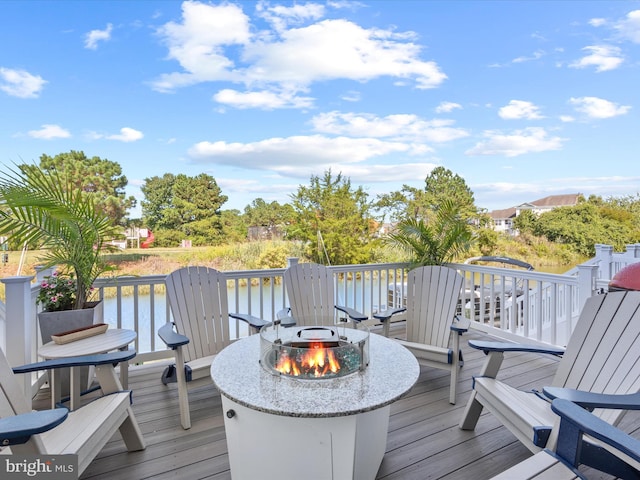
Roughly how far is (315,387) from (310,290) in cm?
207

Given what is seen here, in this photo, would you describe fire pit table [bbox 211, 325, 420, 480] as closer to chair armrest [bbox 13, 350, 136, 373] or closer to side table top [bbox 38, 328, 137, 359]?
chair armrest [bbox 13, 350, 136, 373]

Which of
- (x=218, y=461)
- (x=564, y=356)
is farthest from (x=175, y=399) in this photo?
(x=564, y=356)

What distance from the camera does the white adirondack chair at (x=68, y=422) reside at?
4.22ft

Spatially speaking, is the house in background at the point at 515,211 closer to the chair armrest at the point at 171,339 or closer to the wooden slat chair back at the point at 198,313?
the wooden slat chair back at the point at 198,313

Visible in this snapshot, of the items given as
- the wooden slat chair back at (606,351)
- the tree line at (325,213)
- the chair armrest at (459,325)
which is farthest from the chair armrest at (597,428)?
the tree line at (325,213)

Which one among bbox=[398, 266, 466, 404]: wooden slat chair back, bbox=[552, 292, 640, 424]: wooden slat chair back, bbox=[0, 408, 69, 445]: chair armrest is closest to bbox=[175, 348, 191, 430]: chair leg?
bbox=[0, 408, 69, 445]: chair armrest

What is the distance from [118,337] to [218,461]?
1.27 m

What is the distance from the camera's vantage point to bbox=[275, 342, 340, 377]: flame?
74.4 inches

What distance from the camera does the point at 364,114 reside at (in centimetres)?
1275

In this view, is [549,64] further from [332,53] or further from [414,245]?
[414,245]

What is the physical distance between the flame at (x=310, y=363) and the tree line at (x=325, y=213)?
309 inches

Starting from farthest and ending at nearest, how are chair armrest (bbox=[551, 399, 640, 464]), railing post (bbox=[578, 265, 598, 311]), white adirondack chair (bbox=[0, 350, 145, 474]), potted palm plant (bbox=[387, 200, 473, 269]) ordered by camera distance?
potted palm plant (bbox=[387, 200, 473, 269])
railing post (bbox=[578, 265, 598, 311])
white adirondack chair (bbox=[0, 350, 145, 474])
chair armrest (bbox=[551, 399, 640, 464])

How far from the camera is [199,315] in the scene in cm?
309

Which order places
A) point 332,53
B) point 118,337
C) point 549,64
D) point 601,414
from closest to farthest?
point 601,414 → point 118,337 → point 332,53 → point 549,64
